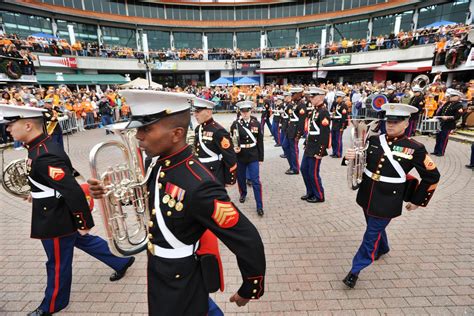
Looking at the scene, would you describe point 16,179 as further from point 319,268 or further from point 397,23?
point 397,23

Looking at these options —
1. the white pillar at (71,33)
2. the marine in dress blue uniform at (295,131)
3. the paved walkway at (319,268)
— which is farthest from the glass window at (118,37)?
the paved walkway at (319,268)

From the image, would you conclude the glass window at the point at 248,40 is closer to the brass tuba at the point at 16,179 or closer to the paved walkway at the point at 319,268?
the paved walkway at the point at 319,268

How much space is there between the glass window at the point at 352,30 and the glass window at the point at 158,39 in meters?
23.5

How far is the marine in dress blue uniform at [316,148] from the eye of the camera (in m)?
5.78

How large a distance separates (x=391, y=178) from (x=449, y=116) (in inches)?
295

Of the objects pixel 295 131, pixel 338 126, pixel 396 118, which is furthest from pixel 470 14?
pixel 396 118

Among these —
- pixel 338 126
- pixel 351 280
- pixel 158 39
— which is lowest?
pixel 351 280

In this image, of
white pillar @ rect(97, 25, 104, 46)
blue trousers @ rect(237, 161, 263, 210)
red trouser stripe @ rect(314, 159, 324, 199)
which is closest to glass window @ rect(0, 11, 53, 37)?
white pillar @ rect(97, 25, 104, 46)

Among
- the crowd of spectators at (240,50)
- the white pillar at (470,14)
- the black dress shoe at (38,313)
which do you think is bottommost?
the black dress shoe at (38,313)

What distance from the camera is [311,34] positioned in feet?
123

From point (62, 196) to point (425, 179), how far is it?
4.03 meters

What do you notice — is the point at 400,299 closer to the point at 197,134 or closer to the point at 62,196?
the point at 197,134

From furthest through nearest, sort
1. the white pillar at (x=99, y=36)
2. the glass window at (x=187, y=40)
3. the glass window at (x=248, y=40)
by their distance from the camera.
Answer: the glass window at (x=248, y=40) < the glass window at (x=187, y=40) < the white pillar at (x=99, y=36)

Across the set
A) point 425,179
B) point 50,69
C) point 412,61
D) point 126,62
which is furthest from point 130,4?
point 425,179
